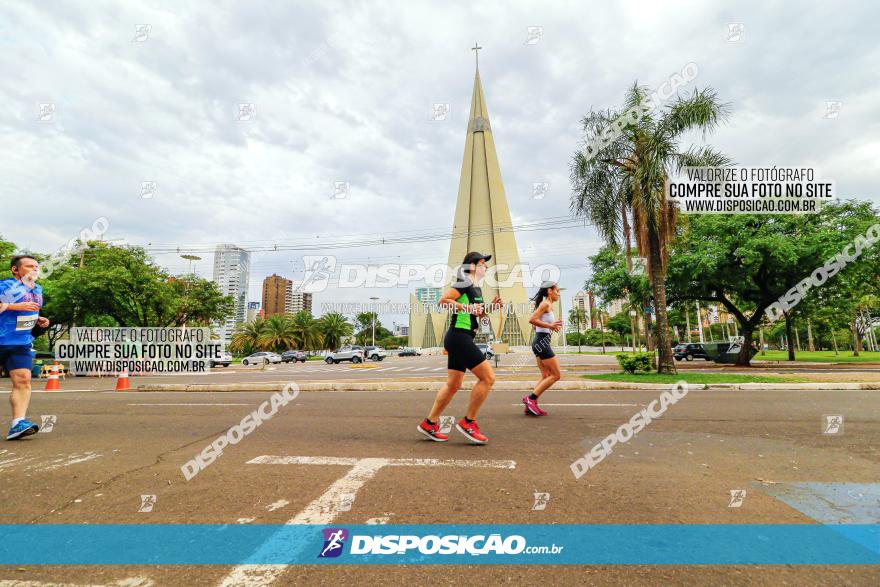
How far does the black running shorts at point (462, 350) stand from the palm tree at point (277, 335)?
61248 millimetres

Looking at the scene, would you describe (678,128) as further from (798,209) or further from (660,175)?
(798,209)

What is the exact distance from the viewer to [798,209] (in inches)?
731

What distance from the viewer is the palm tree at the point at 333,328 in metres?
69.3

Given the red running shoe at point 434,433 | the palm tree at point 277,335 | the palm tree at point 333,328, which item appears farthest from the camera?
the palm tree at point 333,328

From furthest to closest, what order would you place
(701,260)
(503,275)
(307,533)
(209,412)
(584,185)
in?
(503,275) < (701,260) < (584,185) < (209,412) < (307,533)

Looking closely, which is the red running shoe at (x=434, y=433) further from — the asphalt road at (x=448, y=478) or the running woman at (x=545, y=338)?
the running woman at (x=545, y=338)

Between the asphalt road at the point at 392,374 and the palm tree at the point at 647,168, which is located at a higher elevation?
the palm tree at the point at 647,168

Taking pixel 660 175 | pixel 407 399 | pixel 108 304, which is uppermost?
pixel 660 175

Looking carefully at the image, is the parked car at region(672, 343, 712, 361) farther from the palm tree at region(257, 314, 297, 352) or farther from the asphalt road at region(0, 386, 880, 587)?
the palm tree at region(257, 314, 297, 352)

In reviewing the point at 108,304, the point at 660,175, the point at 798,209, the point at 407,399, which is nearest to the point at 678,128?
the point at 660,175

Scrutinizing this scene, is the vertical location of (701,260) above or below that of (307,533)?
above

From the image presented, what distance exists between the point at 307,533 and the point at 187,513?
0.90 meters

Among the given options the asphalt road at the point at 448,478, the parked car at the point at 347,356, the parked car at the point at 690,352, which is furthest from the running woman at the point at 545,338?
the parked car at the point at 347,356

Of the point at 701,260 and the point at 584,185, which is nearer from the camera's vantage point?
the point at 584,185
